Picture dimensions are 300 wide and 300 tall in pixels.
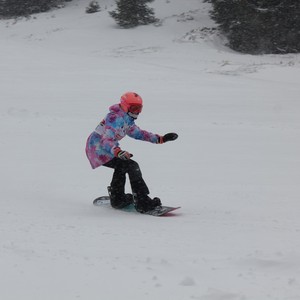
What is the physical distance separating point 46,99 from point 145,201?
28.5 ft

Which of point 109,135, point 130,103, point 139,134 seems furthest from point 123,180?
point 130,103

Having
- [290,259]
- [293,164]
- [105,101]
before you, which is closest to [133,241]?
[290,259]

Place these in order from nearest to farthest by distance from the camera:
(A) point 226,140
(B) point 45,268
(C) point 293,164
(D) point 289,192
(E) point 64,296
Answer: (E) point 64,296 < (B) point 45,268 < (D) point 289,192 < (C) point 293,164 < (A) point 226,140

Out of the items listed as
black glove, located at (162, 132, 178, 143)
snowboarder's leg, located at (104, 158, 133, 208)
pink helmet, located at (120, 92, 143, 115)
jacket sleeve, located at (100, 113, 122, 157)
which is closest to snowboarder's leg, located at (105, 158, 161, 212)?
snowboarder's leg, located at (104, 158, 133, 208)

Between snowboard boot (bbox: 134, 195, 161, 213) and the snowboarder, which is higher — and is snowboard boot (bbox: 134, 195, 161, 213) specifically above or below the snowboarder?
below

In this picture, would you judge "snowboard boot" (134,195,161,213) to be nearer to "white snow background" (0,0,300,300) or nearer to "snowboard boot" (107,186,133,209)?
"white snow background" (0,0,300,300)

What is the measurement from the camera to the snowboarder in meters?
5.60

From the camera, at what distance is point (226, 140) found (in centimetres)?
1006

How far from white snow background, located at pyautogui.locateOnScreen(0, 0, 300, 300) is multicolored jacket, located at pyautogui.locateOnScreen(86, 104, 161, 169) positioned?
62 centimetres

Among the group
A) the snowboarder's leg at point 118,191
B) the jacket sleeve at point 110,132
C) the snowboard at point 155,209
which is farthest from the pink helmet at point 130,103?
the snowboard at point 155,209

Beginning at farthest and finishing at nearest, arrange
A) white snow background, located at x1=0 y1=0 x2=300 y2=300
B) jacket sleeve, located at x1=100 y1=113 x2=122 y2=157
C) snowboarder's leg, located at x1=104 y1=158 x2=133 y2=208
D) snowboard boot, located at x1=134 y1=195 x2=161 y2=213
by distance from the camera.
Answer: snowboarder's leg, located at x1=104 y1=158 x2=133 y2=208, snowboard boot, located at x1=134 y1=195 x2=161 y2=213, jacket sleeve, located at x1=100 y1=113 x2=122 y2=157, white snow background, located at x1=0 y1=0 x2=300 y2=300

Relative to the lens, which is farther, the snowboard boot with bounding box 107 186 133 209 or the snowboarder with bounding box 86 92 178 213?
the snowboard boot with bounding box 107 186 133 209

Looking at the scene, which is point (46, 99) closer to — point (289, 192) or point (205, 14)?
point (289, 192)

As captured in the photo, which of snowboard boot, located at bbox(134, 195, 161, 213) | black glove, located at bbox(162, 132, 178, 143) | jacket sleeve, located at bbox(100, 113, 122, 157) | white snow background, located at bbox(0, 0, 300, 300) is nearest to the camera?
white snow background, located at bbox(0, 0, 300, 300)
